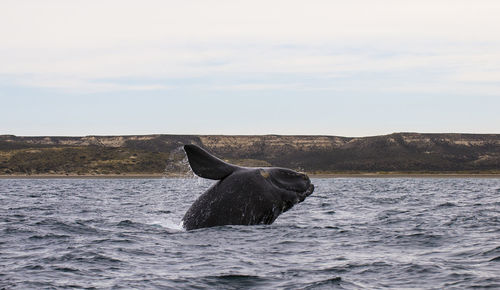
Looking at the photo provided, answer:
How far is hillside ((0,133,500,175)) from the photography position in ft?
427

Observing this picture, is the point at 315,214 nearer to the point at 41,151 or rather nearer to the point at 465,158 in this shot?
the point at 41,151

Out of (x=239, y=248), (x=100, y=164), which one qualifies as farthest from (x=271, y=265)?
(x=100, y=164)

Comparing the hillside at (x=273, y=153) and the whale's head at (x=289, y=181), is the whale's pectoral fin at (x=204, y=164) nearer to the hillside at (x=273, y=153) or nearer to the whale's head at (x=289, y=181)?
the whale's head at (x=289, y=181)

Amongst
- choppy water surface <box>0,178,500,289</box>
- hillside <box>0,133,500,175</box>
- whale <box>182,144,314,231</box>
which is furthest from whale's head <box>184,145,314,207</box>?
hillside <box>0,133,500,175</box>

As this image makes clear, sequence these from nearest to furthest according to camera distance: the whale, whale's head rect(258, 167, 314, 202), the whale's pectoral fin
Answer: the whale's pectoral fin → the whale → whale's head rect(258, 167, 314, 202)

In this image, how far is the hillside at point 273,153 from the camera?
130 metres

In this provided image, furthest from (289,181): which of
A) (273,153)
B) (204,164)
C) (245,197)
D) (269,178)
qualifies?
(273,153)

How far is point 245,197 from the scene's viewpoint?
42.7 ft

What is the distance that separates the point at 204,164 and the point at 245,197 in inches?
50.5

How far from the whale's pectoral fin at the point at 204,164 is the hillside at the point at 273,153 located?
10551 cm

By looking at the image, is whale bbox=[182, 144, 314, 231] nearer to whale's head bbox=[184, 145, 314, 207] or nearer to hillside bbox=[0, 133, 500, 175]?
whale's head bbox=[184, 145, 314, 207]

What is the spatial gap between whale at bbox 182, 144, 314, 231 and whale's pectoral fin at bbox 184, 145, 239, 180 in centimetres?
2

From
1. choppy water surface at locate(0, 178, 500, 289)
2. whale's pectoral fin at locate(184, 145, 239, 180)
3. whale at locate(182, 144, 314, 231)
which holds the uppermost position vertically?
whale's pectoral fin at locate(184, 145, 239, 180)

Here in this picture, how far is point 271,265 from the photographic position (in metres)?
11.0
